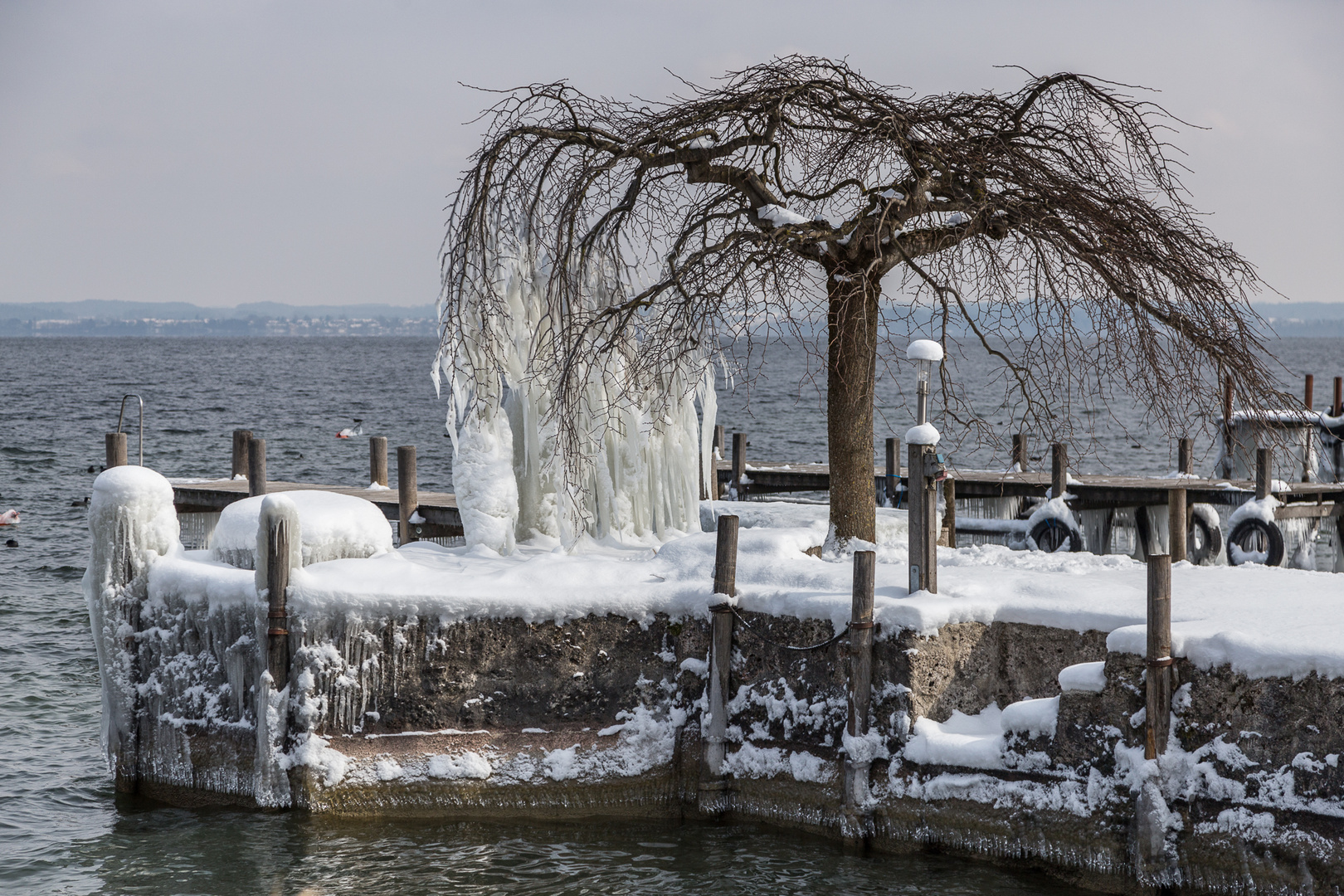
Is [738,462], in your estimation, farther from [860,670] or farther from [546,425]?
[860,670]

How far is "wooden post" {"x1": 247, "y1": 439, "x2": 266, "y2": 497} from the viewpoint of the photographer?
15891 mm

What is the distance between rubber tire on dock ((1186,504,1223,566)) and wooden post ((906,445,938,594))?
1078 centimetres

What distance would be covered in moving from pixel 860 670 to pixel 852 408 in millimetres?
3162

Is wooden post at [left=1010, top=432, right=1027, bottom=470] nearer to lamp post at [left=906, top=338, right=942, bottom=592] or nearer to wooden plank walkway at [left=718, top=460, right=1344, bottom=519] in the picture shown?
wooden plank walkway at [left=718, top=460, right=1344, bottom=519]

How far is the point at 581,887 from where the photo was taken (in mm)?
8797

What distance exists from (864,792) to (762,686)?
1.14m

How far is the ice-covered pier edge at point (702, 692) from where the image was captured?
26.4ft

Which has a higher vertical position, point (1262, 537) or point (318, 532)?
point (318, 532)

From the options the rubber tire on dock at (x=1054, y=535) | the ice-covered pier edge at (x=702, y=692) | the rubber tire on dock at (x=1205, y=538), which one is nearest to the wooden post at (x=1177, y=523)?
Answer: the rubber tire on dock at (x=1054, y=535)

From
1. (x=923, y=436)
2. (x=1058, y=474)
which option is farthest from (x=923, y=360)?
(x=1058, y=474)

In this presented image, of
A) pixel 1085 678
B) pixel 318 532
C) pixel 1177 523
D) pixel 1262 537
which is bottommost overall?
pixel 1262 537

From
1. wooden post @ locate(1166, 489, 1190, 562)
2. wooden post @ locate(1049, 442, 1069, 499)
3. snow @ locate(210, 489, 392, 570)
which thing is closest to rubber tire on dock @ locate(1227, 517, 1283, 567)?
wooden post @ locate(1049, 442, 1069, 499)

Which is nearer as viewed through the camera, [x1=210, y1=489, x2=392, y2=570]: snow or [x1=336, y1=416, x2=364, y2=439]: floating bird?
[x1=210, y1=489, x2=392, y2=570]: snow

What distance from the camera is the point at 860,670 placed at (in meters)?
9.05
